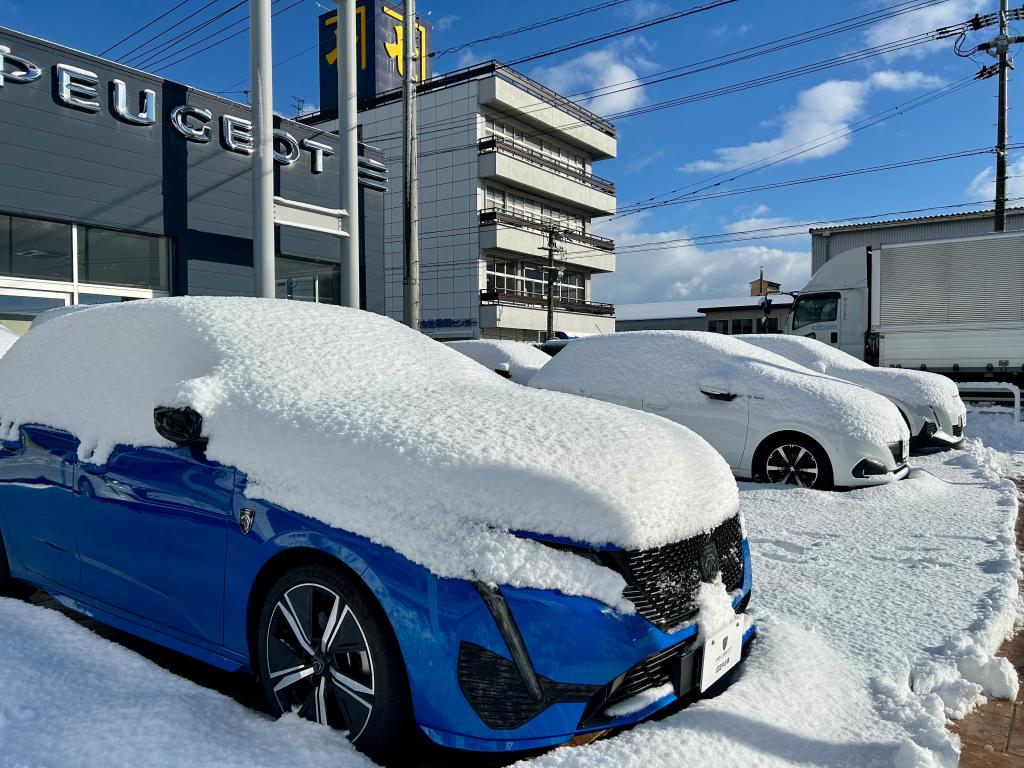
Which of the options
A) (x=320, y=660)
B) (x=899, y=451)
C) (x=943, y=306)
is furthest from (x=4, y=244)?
(x=943, y=306)

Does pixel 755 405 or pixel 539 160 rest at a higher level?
pixel 539 160

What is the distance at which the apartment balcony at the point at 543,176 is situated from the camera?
35.6 metres

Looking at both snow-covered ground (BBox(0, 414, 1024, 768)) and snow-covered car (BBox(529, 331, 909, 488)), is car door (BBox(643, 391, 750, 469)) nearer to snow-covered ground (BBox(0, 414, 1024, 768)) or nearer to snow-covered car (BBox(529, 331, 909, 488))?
snow-covered car (BBox(529, 331, 909, 488))

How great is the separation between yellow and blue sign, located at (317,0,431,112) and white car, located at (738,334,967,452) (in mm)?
34019

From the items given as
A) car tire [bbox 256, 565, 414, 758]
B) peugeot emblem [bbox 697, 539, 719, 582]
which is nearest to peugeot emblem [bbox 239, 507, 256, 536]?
car tire [bbox 256, 565, 414, 758]

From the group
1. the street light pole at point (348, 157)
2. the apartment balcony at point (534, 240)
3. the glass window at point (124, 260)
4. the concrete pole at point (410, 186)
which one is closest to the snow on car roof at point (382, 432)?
the glass window at point (124, 260)

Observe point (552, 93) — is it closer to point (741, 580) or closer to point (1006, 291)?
point (1006, 291)

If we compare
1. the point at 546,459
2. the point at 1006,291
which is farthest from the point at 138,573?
the point at 1006,291

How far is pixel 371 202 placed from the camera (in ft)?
46.1

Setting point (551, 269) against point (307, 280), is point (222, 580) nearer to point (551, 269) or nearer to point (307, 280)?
point (307, 280)

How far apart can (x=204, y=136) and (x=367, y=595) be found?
1120cm

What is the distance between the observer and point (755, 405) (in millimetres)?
5973

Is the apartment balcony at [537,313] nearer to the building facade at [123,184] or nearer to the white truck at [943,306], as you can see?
the white truck at [943,306]

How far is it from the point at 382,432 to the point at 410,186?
1179cm
